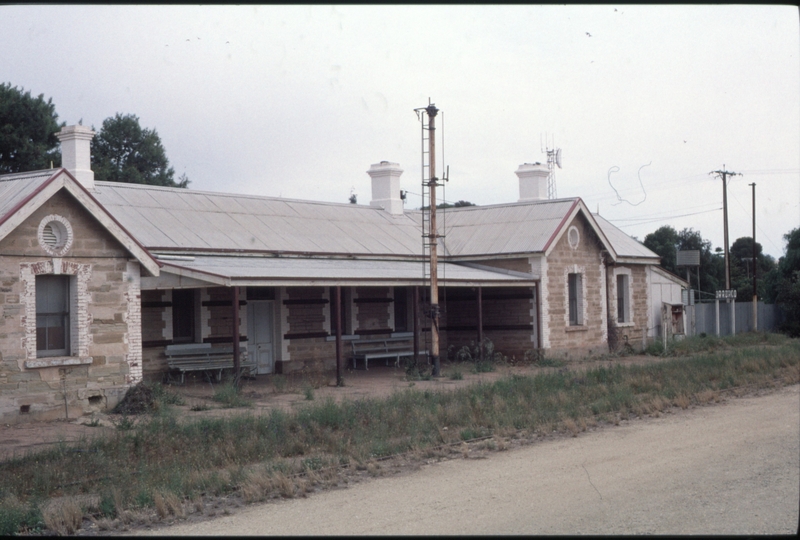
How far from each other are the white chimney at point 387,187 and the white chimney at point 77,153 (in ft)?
36.6

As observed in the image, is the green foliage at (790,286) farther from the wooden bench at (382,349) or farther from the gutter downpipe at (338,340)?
the gutter downpipe at (338,340)

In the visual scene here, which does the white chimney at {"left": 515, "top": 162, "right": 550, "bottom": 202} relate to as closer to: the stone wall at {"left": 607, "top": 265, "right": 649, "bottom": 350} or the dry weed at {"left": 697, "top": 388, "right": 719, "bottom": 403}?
the stone wall at {"left": 607, "top": 265, "right": 649, "bottom": 350}

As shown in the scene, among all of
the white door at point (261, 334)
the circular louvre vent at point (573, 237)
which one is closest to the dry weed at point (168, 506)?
the white door at point (261, 334)

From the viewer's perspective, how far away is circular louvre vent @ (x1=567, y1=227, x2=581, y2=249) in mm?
26844

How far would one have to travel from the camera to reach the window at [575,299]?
2736 centimetres

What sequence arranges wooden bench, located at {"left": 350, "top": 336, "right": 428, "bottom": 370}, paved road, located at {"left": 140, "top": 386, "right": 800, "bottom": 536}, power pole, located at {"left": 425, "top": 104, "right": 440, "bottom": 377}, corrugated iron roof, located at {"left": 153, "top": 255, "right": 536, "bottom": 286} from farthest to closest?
wooden bench, located at {"left": 350, "top": 336, "right": 428, "bottom": 370} → power pole, located at {"left": 425, "top": 104, "right": 440, "bottom": 377} → corrugated iron roof, located at {"left": 153, "top": 255, "right": 536, "bottom": 286} → paved road, located at {"left": 140, "top": 386, "right": 800, "bottom": 536}

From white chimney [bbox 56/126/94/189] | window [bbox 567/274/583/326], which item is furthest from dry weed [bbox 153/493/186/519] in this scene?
window [bbox 567/274/583/326]

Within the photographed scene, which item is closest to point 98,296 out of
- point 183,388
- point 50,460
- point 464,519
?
point 183,388

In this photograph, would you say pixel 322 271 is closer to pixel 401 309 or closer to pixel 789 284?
pixel 401 309

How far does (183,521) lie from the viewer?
8.37 meters

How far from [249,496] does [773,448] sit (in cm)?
643

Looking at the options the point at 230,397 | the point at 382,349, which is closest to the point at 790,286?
the point at 382,349

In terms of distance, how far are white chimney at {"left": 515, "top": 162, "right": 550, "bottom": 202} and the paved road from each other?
18613 mm

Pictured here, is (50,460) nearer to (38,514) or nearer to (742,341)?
(38,514)
